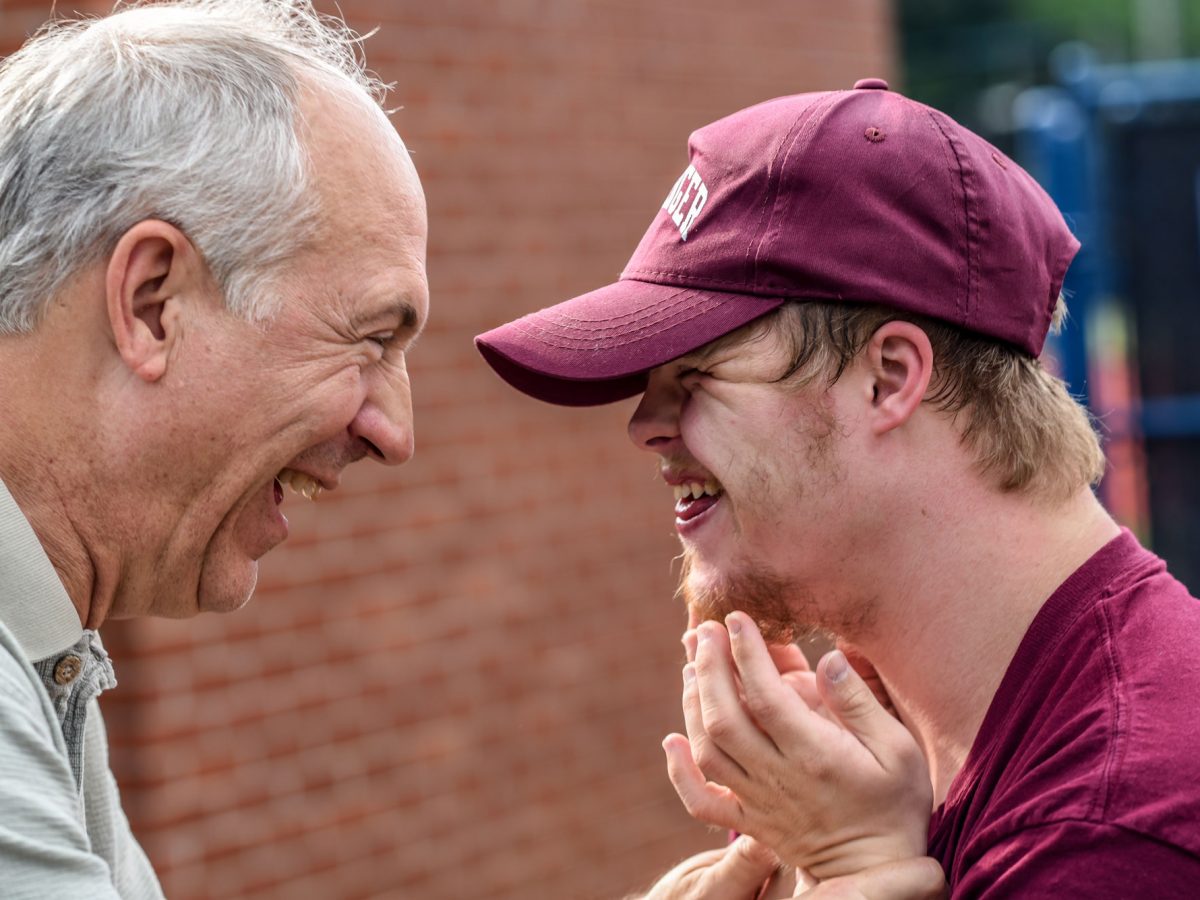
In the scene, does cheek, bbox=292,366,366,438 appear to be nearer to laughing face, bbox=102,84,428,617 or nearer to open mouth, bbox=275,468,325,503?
laughing face, bbox=102,84,428,617

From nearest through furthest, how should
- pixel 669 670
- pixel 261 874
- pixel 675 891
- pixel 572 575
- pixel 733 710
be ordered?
1. pixel 733 710
2. pixel 675 891
3. pixel 261 874
4. pixel 572 575
5. pixel 669 670

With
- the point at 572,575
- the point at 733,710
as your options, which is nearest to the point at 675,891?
the point at 733,710

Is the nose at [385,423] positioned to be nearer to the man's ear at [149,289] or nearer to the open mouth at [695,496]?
the man's ear at [149,289]

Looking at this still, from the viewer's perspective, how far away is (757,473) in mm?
2254

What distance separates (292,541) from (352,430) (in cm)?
229

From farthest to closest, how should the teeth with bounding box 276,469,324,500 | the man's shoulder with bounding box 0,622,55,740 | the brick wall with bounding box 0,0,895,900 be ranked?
1. the brick wall with bounding box 0,0,895,900
2. the teeth with bounding box 276,469,324,500
3. the man's shoulder with bounding box 0,622,55,740

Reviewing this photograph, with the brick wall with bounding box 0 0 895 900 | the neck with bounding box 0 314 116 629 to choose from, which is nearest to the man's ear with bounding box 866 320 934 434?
the neck with bounding box 0 314 116 629

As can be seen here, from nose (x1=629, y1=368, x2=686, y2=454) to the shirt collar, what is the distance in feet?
2.86

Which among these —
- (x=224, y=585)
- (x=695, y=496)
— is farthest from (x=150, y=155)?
(x=695, y=496)

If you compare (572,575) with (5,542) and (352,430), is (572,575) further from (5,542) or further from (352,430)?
(5,542)

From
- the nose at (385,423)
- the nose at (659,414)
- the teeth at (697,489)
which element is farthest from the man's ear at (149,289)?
the teeth at (697,489)

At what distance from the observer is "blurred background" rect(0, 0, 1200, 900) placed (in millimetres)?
4371

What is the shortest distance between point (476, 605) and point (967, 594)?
10.3 feet

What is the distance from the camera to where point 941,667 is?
2211 mm
